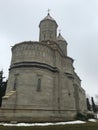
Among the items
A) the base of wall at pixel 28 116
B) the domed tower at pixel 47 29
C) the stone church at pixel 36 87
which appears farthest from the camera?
the domed tower at pixel 47 29

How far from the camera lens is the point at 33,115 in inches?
794

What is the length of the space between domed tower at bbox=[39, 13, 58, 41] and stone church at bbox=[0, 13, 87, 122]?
200 inches

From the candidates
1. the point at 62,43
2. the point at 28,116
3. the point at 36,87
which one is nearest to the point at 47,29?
the point at 62,43

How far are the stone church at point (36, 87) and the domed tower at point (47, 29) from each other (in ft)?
16.7

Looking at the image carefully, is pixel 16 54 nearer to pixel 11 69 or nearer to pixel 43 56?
pixel 11 69

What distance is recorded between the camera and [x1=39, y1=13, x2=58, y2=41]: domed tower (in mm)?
31156

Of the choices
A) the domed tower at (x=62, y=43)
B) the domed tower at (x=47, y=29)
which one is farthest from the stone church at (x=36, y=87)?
the domed tower at (x=62, y=43)

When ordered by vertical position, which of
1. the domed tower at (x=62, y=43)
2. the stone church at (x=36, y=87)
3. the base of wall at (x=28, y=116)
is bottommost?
the base of wall at (x=28, y=116)

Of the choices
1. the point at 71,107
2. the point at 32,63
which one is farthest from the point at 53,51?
the point at 71,107

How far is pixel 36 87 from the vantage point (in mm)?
21750

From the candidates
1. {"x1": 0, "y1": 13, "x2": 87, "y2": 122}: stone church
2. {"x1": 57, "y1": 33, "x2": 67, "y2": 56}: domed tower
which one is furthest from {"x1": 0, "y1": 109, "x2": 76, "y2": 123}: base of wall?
{"x1": 57, "y1": 33, "x2": 67, "y2": 56}: domed tower

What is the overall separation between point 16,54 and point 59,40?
1358 centimetres

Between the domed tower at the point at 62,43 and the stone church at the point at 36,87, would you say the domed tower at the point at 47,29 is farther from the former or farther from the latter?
the stone church at the point at 36,87

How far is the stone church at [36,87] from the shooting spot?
2020 cm
